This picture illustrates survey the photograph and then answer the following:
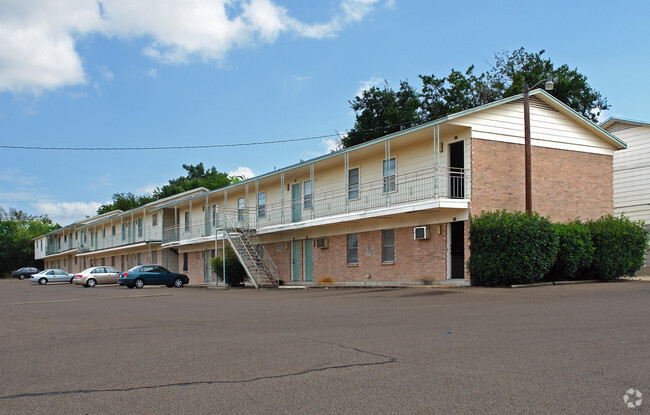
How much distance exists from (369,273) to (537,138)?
8.16m

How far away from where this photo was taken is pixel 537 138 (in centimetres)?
2217

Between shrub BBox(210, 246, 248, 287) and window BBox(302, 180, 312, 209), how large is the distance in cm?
445

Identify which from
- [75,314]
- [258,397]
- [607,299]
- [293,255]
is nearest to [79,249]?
[293,255]

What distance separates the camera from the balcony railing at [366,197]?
2120 centimetres

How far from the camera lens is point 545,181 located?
22.1 metres

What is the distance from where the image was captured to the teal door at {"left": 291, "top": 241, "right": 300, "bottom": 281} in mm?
29219

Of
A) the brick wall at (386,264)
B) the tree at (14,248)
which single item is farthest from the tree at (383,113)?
the tree at (14,248)

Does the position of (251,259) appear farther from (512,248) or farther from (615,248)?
(615,248)

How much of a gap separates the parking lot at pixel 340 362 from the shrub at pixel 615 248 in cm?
886

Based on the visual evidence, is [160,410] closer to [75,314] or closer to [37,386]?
[37,386]

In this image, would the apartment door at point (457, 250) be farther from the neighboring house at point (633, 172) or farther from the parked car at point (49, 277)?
the parked car at point (49, 277)

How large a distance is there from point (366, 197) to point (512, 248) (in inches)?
288

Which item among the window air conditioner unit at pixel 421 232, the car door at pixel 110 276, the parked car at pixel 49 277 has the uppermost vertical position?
the window air conditioner unit at pixel 421 232

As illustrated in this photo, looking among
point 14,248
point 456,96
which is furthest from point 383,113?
point 14,248
